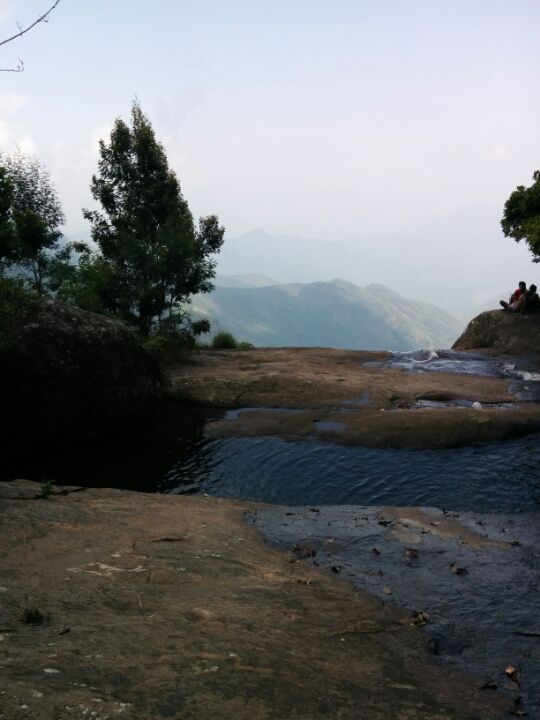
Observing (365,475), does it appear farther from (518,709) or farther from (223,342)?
(223,342)

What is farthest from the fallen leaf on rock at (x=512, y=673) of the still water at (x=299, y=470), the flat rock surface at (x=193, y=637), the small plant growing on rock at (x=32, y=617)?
the still water at (x=299, y=470)

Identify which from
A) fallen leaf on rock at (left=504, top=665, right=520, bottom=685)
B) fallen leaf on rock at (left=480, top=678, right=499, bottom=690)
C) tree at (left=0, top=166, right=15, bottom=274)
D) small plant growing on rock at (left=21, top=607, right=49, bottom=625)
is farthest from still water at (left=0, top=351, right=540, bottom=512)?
tree at (left=0, top=166, right=15, bottom=274)

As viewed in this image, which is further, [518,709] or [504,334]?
[504,334]

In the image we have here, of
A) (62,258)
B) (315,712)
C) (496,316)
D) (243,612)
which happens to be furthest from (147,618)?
(496,316)

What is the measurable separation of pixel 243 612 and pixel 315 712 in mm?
2086

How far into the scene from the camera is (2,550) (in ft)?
24.6

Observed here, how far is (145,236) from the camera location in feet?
102

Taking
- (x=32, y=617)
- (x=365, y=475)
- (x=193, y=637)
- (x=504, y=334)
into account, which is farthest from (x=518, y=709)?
(x=504, y=334)

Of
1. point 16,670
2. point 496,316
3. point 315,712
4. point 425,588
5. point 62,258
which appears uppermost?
point 62,258

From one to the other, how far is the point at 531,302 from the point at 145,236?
25.0 meters

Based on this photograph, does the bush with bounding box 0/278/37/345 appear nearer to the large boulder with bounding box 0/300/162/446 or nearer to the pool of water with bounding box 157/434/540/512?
the large boulder with bounding box 0/300/162/446

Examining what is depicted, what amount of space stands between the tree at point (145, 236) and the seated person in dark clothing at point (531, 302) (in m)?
20.4

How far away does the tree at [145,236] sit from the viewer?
29.6 meters

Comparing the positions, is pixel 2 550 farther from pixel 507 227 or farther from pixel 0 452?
pixel 507 227
